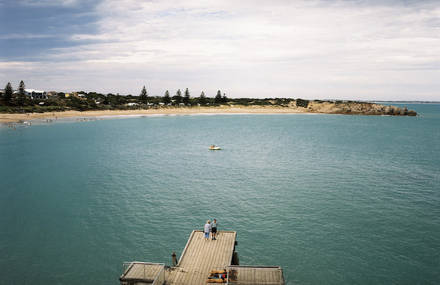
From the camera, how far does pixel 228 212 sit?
29.0 meters

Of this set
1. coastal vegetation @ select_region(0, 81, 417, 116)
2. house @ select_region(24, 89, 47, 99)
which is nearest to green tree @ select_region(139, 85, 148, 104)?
coastal vegetation @ select_region(0, 81, 417, 116)

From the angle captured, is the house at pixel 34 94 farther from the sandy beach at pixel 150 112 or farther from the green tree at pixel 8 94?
the sandy beach at pixel 150 112

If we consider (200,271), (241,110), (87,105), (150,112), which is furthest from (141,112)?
(200,271)

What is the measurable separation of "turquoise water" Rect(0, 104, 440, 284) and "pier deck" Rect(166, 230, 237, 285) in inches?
105

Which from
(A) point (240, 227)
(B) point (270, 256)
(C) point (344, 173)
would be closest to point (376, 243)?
(B) point (270, 256)

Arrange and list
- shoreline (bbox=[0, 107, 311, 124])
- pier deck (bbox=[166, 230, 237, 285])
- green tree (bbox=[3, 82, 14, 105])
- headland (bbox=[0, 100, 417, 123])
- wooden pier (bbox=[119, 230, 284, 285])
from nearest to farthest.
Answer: wooden pier (bbox=[119, 230, 284, 285]) → pier deck (bbox=[166, 230, 237, 285]) → shoreline (bbox=[0, 107, 311, 124]) → green tree (bbox=[3, 82, 14, 105]) → headland (bbox=[0, 100, 417, 123])

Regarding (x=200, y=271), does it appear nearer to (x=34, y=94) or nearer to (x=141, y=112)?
(x=141, y=112)

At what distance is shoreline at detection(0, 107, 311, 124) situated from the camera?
110919 millimetres

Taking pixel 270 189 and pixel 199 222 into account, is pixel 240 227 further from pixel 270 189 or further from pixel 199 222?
pixel 270 189

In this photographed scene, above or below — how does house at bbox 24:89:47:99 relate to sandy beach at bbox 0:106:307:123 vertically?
above

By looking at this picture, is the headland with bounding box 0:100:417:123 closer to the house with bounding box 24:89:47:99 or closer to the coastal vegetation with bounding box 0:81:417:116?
the coastal vegetation with bounding box 0:81:417:116

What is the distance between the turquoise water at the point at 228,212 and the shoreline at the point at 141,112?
65072 mm

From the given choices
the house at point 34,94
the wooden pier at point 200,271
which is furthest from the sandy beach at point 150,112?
the wooden pier at point 200,271

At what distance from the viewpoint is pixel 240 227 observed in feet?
85.1
